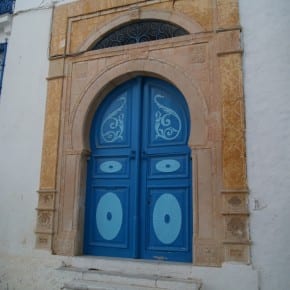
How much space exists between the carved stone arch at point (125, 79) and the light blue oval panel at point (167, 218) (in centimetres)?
76

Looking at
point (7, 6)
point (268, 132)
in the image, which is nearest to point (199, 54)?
point (268, 132)

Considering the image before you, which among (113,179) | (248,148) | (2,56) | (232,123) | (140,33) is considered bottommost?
(113,179)

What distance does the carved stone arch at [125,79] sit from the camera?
4434 mm

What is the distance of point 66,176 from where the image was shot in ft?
16.2

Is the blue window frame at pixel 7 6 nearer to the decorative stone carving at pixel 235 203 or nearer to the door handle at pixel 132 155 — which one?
the door handle at pixel 132 155

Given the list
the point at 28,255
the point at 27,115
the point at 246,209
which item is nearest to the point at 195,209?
the point at 246,209

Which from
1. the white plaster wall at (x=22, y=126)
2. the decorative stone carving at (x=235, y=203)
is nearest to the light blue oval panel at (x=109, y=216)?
the white plaster wall at (x=22, y=126)

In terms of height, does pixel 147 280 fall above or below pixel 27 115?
below

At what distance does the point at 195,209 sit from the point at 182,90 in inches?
57.5

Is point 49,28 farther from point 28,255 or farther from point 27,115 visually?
point 28,255

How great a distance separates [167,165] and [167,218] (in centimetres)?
65

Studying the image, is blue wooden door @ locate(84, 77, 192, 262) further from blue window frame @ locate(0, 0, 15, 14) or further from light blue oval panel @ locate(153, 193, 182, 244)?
blue window frame @ locate(0, 0, 15, 14)

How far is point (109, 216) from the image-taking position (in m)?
4.81

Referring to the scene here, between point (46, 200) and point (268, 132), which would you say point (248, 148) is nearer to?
point (268, 132)
